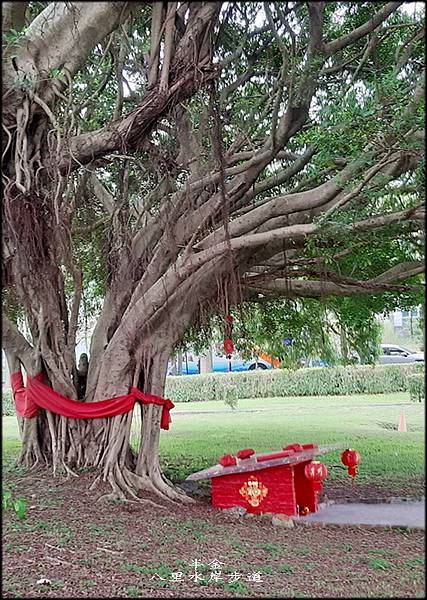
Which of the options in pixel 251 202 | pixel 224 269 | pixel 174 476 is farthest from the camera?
pixel 174 476

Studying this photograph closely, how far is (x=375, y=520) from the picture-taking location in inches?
199

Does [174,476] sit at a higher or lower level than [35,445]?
lower

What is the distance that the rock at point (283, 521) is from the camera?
4869mm

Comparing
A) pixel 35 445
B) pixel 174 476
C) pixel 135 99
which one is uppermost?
pixel 135 99

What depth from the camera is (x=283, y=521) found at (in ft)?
16.1

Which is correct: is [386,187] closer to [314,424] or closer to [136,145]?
[136,145]

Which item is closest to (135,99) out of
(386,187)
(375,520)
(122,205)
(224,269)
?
(122,205)

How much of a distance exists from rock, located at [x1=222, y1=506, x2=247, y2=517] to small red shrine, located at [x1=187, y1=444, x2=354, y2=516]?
28mm

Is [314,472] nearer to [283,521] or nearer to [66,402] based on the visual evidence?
[283,521]

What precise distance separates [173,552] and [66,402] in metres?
2.03

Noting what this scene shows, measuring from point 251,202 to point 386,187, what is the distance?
1.95 m

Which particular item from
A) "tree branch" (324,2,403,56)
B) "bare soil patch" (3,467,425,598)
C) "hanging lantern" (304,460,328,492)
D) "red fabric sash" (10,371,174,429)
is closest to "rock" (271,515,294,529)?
"bare soil patch" (3,467,425,598)

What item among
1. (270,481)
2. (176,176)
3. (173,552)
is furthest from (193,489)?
(176,176)

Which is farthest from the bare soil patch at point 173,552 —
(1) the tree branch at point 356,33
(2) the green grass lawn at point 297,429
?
(1) the tree branch at point 356,33
